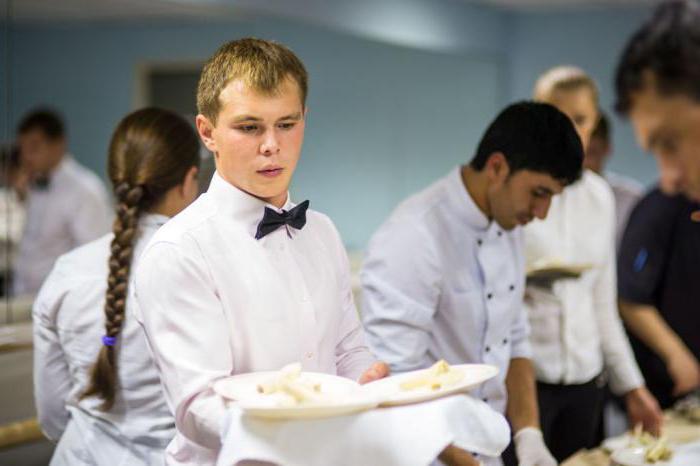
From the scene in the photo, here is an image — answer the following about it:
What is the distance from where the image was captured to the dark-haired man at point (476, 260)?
68.9 inches

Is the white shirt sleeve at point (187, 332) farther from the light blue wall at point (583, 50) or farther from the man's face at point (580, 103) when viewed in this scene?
the light blue wall at point (583, 50)

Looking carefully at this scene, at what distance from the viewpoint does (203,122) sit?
1246mm

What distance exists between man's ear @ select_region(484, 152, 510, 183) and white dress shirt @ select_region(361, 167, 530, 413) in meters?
0.07

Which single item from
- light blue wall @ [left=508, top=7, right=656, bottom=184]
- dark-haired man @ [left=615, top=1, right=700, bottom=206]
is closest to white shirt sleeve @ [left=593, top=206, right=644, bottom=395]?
dark-haired man @ [left=615, top=1, right=700, bottom=206]

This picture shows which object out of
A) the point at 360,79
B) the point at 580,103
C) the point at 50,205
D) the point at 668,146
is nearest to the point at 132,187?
the point at 668,146

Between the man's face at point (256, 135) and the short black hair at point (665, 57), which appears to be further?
the man's face at point (256, 135)

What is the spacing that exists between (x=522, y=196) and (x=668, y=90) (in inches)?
41.6

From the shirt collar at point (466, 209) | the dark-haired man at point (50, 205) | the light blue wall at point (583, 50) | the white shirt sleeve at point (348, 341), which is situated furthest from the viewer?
the light blue wall at point (583, 50)

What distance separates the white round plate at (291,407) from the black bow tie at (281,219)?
0.61ft

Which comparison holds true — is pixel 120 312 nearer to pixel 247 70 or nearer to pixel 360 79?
pixel 247 70

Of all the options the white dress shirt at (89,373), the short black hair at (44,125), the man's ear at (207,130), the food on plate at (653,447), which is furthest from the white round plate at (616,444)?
the short black hair at (44,125)

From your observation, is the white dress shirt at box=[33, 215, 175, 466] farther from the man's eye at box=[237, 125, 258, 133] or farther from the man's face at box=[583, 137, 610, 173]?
the man's face at box=[583, 137, 610, 173]

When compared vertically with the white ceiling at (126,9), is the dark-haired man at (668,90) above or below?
below

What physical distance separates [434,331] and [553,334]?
2.19ft
